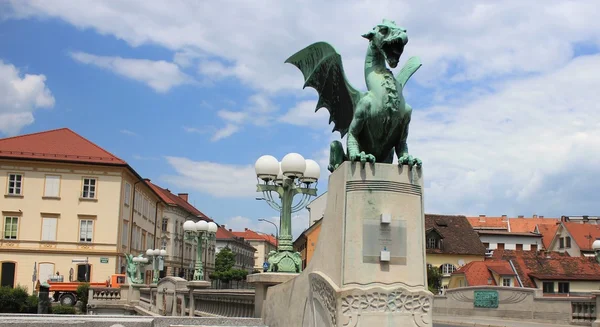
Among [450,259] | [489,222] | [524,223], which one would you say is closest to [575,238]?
[450,259]

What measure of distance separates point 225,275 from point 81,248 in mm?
23577

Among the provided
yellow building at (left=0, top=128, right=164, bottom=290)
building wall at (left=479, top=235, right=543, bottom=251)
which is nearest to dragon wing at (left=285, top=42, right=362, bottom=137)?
yellow building at (left=0, top=128, right=164, bottom=290)

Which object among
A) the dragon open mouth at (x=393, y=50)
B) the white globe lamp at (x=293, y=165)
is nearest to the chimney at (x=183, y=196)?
the white globe lamp at (x=293, y=165)

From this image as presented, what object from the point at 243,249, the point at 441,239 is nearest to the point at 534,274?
the point at 441,239

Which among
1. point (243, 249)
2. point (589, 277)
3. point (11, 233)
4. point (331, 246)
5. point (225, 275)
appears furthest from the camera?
point (243, 249)

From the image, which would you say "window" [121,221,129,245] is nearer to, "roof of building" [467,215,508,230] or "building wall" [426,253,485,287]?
"building wall" [426,253,485,287]

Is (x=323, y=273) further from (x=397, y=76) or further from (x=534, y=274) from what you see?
(x=534, y=274)

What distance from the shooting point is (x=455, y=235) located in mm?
62719

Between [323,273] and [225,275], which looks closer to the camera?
[323,273]

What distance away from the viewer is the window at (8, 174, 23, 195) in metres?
47.3

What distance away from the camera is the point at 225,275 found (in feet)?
228

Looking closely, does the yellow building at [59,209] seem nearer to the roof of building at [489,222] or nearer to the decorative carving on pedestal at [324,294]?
the decorative carving on pedestal at [324,294]

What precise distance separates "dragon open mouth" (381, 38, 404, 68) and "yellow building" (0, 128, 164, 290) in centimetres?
4321

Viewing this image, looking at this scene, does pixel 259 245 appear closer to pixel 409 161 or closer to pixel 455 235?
pixel 455 235
